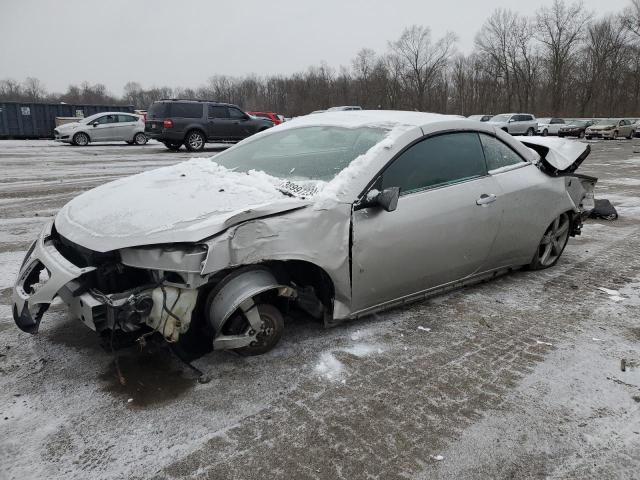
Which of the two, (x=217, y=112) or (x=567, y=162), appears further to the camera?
(x=217, y=112)

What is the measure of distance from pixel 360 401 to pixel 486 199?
6.60ft

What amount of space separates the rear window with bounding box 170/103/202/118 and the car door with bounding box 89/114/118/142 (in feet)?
18.9

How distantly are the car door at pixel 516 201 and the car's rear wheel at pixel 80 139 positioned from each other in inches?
846

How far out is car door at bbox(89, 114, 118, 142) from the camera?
21891mm

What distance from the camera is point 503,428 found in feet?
8.12

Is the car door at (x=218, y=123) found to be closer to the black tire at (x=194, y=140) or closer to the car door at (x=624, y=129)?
the black tire at (x=194, y=140)

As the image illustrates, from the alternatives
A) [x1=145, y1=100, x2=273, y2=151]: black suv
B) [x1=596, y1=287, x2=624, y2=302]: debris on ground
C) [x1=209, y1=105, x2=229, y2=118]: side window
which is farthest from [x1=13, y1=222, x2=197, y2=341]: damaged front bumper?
[x1=209, y1=105, x2=229, y2=118]: side window

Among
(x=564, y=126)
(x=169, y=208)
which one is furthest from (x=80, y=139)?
(x=564, y=126)

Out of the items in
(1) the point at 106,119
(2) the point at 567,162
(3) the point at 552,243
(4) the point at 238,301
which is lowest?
(3) the point at 552,243

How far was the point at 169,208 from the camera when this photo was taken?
9.50 feet

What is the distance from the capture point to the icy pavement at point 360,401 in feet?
7.30

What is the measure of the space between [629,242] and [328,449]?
5.36 meters

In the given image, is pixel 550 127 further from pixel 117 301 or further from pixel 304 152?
pixel 117 301

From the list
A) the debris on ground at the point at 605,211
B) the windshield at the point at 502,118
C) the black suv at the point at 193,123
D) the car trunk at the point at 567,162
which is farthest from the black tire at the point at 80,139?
the windshield at the point at 502,118
